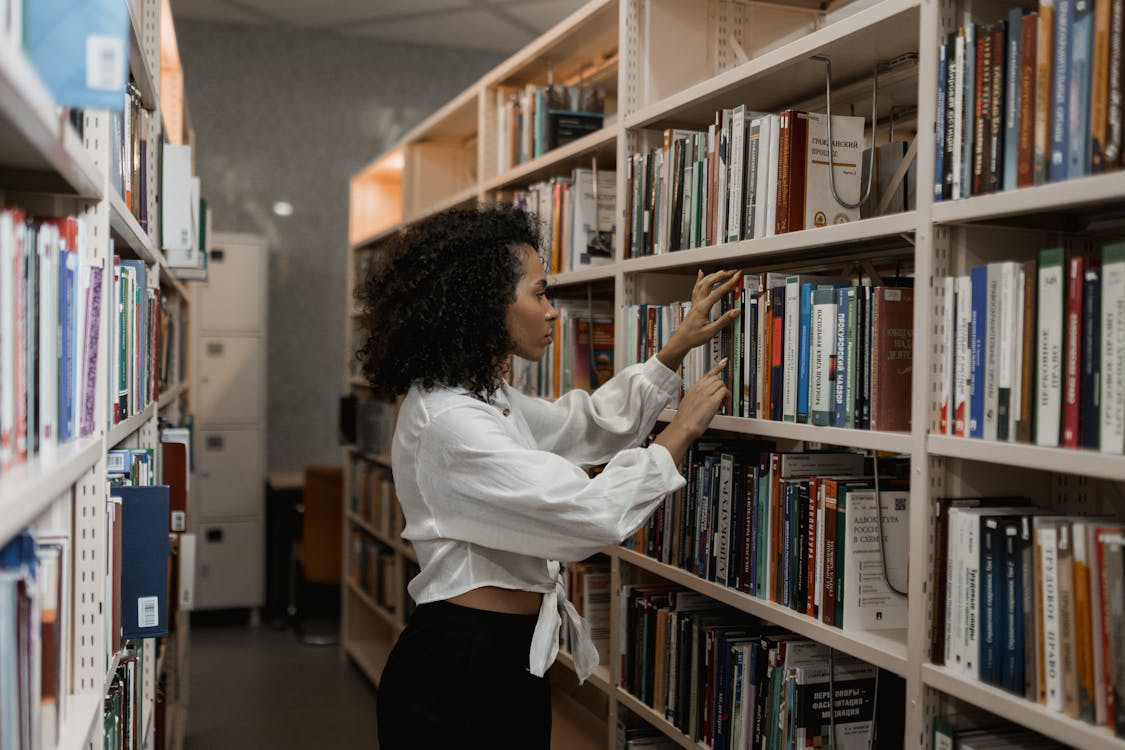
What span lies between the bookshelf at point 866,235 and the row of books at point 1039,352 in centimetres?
3

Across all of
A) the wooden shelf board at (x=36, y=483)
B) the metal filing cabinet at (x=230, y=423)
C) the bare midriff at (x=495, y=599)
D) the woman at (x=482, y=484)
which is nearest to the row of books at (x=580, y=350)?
the woman at (x=482, y=484)

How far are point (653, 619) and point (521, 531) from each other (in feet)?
2.51

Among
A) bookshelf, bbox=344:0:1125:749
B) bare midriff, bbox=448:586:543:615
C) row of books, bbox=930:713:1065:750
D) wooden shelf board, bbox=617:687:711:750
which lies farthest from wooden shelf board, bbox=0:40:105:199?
wooden shelf board, bbox=617:687:711:750

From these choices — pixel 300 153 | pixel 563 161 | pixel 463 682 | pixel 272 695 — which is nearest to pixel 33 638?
pixel 463 682

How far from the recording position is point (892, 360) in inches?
62.7

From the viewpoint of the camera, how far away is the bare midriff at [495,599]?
174cm

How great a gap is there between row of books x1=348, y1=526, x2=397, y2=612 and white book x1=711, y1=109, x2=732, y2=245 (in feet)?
9.03

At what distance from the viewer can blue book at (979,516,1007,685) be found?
134 cm

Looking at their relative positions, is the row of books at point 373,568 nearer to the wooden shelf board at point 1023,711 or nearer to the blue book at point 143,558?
the blue book at point 143,558

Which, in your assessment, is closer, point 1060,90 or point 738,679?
point 1060,90

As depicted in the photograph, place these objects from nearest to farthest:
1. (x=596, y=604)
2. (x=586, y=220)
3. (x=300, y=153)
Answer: (x=596, y=604) → (x=586, y=220) → (x=300, y=153)

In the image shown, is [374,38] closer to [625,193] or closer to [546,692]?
[625,193]

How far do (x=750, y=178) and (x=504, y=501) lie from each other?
816 mm

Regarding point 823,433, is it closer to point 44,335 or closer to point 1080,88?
point 1080,88
